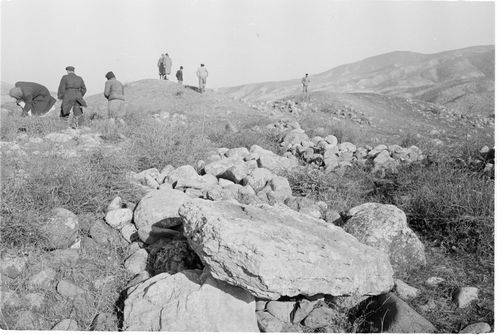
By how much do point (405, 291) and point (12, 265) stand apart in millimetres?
2750

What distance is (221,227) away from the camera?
7.50ft

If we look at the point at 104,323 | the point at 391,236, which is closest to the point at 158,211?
the point at 104,323

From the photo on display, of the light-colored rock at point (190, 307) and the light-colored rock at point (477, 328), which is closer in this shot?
the light-colored rock at point (190, 307)

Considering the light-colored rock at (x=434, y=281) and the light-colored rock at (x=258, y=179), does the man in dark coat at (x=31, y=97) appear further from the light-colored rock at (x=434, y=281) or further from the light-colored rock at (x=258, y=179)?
the light-colored rock at (x=434, y=281)

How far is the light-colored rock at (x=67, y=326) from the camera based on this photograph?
2322mm

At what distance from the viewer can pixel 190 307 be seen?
87.1 inches

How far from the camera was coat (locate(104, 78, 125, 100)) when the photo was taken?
726cm

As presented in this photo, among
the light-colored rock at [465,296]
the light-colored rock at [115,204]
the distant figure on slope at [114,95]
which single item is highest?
the distant figure on slope at [114,95]

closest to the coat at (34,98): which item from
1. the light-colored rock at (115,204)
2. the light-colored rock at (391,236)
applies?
the light-colored rock at (115,204)

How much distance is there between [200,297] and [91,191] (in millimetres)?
1690

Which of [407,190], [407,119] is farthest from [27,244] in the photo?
[407,119]

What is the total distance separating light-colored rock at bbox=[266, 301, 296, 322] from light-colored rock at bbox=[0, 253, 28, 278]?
1.77 metres

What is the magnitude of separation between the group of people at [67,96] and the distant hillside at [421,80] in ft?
64.6

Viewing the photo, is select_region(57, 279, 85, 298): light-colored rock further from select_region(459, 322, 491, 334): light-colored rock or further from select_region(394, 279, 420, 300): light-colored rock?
select_region(459, 322, 491, 334): light-colored rock
